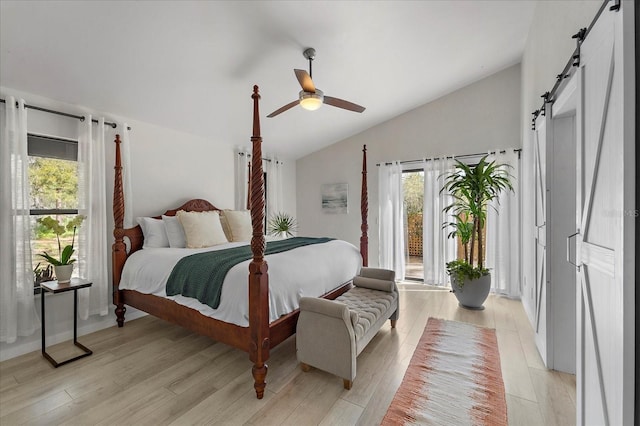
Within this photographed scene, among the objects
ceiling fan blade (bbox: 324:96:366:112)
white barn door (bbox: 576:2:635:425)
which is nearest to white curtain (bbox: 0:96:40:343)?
ceiling fan blade (bbox: 324:96:366:112)

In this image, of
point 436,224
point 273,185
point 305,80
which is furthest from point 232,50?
point 436,224

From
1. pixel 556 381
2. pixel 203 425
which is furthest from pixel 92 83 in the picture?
pixel 556 381

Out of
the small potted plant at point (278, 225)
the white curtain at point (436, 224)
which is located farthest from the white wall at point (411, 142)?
the small potted plant at point (278, 225)

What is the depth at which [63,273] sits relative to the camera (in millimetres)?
2594

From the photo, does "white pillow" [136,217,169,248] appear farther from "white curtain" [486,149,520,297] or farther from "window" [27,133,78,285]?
"white curtain" [486,149,520,297]

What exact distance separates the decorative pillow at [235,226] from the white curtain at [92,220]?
1.36 metres

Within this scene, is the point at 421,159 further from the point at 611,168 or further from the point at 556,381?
the point at 611,168

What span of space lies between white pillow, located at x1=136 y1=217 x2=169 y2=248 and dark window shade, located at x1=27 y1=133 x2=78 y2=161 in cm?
94

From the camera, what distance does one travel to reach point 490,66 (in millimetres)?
4078

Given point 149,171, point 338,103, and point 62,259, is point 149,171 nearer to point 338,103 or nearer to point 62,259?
point 62,259

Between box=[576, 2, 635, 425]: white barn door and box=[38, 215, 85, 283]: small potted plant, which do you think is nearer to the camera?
box=[576, 2, 635, 425]: white barn door

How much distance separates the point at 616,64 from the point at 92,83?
376 cm

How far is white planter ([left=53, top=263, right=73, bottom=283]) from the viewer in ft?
8.46

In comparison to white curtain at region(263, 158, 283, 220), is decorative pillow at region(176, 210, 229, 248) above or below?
below
